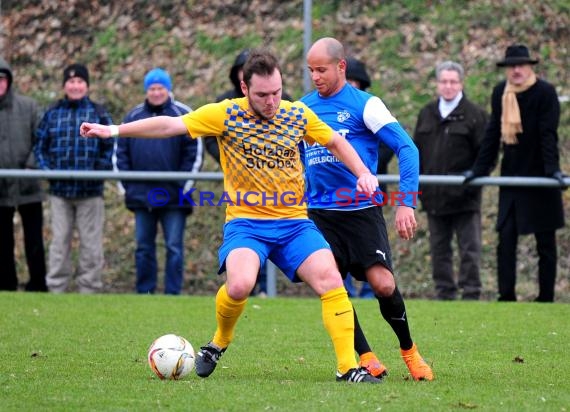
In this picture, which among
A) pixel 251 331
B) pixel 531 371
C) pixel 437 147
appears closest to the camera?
pixel 531 371

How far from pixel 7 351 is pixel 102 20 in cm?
975

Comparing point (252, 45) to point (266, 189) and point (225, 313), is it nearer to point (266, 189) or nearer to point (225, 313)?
point (266, 189)

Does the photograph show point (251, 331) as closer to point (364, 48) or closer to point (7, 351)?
point (7, 351)

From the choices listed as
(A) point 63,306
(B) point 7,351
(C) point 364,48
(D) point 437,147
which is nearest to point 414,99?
(C) point 364,48

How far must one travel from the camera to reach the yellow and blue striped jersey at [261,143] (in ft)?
22.9

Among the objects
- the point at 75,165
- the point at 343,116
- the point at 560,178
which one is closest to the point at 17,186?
the point at 75,165

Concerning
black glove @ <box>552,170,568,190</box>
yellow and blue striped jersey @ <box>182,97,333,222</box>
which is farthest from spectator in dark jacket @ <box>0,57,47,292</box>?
yellow and blue striped jersey @ <box>182,97,333,222</box>

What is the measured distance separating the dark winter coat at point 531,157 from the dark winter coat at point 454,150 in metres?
0.41

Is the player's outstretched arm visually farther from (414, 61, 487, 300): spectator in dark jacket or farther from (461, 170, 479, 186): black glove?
(414, 61, 487, 300): spectator in dark jacket

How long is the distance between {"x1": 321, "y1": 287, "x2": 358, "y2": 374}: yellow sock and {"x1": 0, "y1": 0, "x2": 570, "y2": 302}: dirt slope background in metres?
6.81

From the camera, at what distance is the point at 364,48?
16031 millimetres

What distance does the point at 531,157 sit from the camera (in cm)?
1176

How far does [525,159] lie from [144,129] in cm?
587

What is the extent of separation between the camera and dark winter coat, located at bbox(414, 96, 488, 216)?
1217cm
